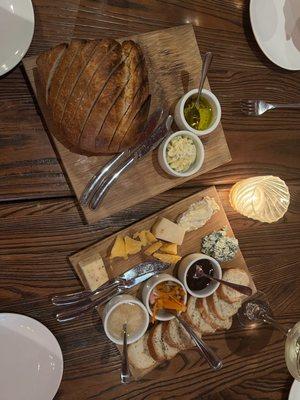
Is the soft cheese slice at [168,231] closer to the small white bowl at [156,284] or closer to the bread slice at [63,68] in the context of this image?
the small white bowl at [156,284]

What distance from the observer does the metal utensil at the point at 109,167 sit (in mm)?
1691

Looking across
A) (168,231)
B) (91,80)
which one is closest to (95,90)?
(91,80)

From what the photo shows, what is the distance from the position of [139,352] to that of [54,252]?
44 cm

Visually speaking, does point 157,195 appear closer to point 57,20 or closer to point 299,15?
point 57,20

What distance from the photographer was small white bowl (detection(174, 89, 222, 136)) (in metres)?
1.71

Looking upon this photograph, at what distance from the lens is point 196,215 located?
181cm

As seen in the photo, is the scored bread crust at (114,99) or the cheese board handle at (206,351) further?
the cheese board handle at (206,351)

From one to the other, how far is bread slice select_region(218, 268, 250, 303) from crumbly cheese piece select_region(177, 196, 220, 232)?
0.68ft

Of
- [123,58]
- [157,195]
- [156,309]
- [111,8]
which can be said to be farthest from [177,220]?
[111,8]

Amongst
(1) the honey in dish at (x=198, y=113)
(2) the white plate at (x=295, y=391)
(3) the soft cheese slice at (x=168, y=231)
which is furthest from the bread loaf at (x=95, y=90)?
(2) the white plate at (x=295, y=391)

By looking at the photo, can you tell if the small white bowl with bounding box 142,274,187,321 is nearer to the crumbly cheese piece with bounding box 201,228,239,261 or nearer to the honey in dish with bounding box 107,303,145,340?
the honey in dish with bounding box 107,303,145,340

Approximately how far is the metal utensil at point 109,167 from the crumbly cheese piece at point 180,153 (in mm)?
89

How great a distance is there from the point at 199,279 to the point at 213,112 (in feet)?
1.84

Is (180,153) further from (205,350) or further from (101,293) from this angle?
(205,350)
